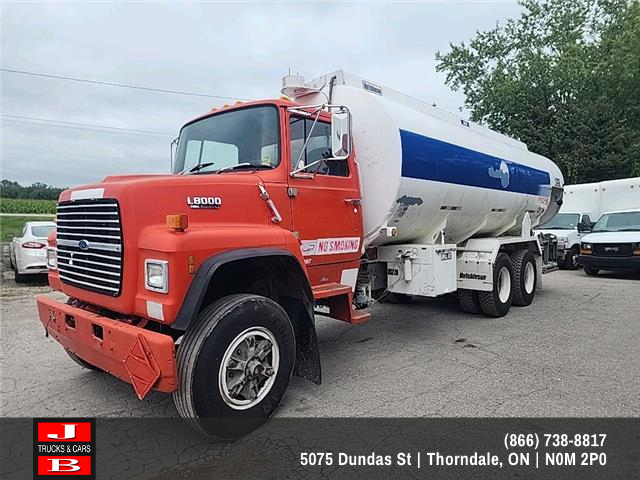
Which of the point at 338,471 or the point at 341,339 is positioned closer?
the point at 338,471

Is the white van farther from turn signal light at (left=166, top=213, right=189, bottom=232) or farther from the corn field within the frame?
the corn field

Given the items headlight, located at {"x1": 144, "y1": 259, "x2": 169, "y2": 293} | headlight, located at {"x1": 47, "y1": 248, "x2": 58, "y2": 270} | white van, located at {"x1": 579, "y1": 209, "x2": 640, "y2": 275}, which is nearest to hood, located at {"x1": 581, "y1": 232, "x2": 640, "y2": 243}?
white van, located at {"x1": 579, "y1": 209, "x2": 640, "y2": 275}

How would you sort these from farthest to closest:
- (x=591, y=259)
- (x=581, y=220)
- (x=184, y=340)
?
(x=581, y=220) → (x=591, y=259) → (x=184, y=340)

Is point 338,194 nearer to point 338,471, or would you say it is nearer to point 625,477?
point 338,471

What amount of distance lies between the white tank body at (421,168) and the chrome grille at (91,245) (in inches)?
116

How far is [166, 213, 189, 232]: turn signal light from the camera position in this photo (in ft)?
10.8

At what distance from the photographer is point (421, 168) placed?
18.9 feet

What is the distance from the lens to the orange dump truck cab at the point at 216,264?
3252mm

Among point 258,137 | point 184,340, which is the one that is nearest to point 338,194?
point 258,137

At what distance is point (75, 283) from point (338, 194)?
266 cm

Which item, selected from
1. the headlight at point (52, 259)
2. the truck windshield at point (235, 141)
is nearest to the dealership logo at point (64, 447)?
the headlight at point (52, 259)

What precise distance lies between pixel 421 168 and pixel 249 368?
342 cm

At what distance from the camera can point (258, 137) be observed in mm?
4438

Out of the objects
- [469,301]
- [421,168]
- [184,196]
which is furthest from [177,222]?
[469,301]
